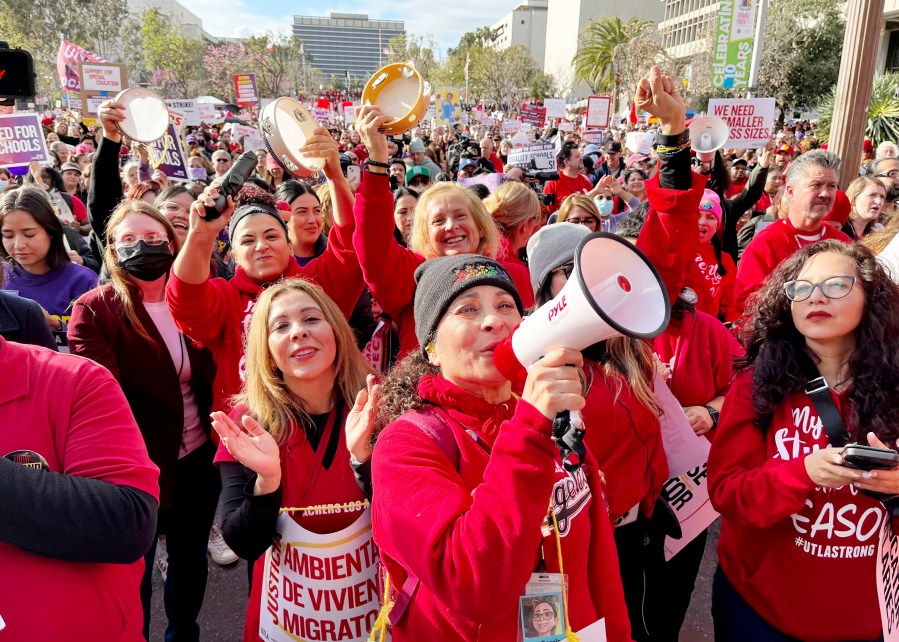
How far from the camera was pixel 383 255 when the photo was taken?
276 centimetres

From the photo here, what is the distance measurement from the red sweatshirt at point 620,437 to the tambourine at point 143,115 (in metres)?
3.44

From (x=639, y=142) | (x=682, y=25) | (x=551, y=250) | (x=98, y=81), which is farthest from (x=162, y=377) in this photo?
(x=682, y=25)

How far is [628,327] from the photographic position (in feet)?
3.76

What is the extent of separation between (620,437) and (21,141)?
7804 millimetres

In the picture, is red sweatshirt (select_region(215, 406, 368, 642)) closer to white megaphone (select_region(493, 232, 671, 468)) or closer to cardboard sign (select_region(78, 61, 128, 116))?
white megaphone (select_region(493, 232, 671, 468))

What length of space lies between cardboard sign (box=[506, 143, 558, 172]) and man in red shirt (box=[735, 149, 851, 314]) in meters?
4.75

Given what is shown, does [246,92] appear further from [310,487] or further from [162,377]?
[310,487]

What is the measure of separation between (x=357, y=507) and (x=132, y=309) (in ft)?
5.20

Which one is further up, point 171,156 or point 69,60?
point 69,60

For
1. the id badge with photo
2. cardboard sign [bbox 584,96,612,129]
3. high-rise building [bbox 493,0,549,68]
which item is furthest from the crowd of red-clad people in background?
high-rise building [bbox 493,0,549,68]

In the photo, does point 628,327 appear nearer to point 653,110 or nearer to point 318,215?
point 653,110

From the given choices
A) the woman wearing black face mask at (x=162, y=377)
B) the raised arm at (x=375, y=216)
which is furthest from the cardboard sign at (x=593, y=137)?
the woman wearing black face mask at (x=162, y=377)

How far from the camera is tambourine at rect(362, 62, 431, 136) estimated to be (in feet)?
9.66

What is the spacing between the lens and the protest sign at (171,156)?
6.71 m
